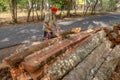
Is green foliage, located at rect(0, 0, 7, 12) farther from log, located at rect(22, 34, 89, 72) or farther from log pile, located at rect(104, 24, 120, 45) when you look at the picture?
log, located at rect(22, 34, 89, 72)

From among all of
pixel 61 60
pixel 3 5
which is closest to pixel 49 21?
pixel 61 60

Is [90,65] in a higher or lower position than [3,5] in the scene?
lower

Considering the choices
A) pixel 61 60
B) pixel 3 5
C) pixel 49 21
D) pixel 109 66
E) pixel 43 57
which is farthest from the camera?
pixel 3 5

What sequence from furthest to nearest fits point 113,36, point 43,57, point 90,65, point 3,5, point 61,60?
point 3,5
point 113,36
point 90,65
point 61,60
point 43,57

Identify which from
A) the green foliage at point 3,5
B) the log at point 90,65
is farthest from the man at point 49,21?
the green foliage at point 3,5

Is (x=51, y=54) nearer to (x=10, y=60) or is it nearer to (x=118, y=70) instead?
(x=10, y=60)

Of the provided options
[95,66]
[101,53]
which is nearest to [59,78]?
[95,66]

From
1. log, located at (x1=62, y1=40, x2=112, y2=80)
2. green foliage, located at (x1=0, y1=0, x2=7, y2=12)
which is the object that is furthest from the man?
green foliage, located at (x1=0, y1=0, x2=7, y2=12)

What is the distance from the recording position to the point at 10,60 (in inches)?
151

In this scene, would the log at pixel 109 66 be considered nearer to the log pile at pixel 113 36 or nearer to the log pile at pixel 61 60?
the log pile at pixel 61 60

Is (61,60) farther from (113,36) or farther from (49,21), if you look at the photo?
(49,21)

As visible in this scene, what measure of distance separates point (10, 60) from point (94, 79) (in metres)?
1.80

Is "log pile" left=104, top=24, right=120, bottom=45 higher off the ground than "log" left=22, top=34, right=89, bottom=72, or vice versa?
"log" left=22, top=34, right=89, bottom=72

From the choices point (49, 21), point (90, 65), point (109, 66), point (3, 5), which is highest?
Result: point (3, 5)
